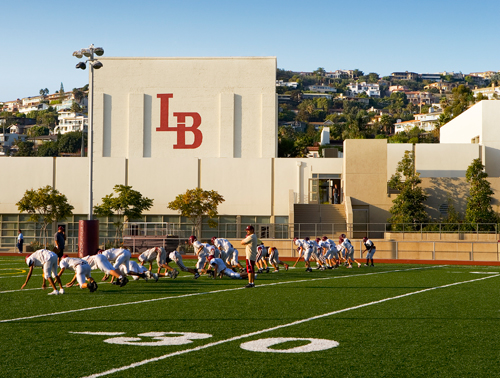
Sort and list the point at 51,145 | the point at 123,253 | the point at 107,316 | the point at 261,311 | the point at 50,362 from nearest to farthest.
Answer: the point at 50,362 → the point at 107,316 → the point at 261,311 → the point at 123,253 → the point at 51,145

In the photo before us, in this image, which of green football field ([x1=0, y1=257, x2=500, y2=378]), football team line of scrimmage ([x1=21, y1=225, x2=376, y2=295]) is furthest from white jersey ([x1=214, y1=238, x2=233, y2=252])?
green football field ([x1=0, y1=257, x2=500, y2=378])

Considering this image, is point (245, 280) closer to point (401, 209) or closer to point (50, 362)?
point (50, 362)

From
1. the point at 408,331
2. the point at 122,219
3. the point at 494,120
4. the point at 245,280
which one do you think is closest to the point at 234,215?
the point at 122,219

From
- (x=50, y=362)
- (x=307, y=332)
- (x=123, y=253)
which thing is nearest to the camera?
(x=50, y=362)

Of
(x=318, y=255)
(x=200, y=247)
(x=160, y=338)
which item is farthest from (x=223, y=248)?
(x=160, y=338)

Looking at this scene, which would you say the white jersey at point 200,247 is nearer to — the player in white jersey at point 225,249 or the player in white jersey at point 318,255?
the player in white jersey at point 225,249

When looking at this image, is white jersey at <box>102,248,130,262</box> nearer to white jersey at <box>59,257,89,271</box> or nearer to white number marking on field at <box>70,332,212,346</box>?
white jersey at <box>59,257,89,271</box>

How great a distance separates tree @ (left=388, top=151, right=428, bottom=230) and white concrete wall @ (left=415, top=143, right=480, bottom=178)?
20.6 feet

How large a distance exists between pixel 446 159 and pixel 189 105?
22.9 metres

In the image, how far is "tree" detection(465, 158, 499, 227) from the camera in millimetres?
44344

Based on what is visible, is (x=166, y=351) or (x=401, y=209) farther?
(x=401, y=209)

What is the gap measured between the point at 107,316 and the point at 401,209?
35.6 metres

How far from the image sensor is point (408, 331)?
10.5 m

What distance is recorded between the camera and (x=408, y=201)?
45344 mm
